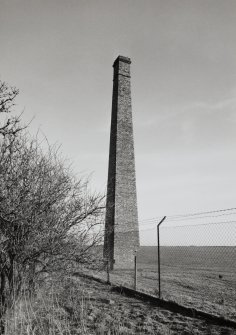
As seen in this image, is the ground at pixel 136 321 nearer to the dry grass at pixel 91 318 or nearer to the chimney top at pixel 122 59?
the dry grass at pixel 91 318

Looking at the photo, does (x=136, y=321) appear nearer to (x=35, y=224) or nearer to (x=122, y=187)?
(x=35, y=224)

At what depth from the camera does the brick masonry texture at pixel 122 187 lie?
16203 mm

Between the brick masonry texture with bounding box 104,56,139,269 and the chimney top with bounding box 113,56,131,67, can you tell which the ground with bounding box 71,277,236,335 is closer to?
the brick masonry texture with bounding box 104,56,139,269

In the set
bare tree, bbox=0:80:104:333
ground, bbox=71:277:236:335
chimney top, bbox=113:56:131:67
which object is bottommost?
ground, bbox=71:277:236:335

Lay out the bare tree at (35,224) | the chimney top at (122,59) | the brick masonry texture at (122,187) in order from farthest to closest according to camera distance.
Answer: the chimney top at (122,59)
the brick masonry texture at (122,187)
the bare tree at (35,224)

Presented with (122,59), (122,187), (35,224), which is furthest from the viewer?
(122,59)

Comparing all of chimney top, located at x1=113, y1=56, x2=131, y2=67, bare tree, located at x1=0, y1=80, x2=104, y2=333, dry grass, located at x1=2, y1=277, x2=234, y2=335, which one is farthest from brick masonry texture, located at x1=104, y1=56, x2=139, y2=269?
bare tree, located at x1=0, y1=80, x2=104, y2=333

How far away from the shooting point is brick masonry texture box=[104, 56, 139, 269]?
1620 cm

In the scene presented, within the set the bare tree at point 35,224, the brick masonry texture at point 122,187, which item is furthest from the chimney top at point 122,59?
the bare tree at point 35,224

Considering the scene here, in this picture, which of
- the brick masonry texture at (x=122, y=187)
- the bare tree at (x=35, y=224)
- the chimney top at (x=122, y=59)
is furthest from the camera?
the chimney top at (x=122, y=59)

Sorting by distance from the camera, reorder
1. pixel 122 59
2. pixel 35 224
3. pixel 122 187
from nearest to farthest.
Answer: pixel 35 224, pixel 122 187, pixel 122 59

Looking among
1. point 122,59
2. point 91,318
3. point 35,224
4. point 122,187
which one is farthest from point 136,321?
point 122,59

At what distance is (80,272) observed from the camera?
5098mm

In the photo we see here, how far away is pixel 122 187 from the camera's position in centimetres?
1672
